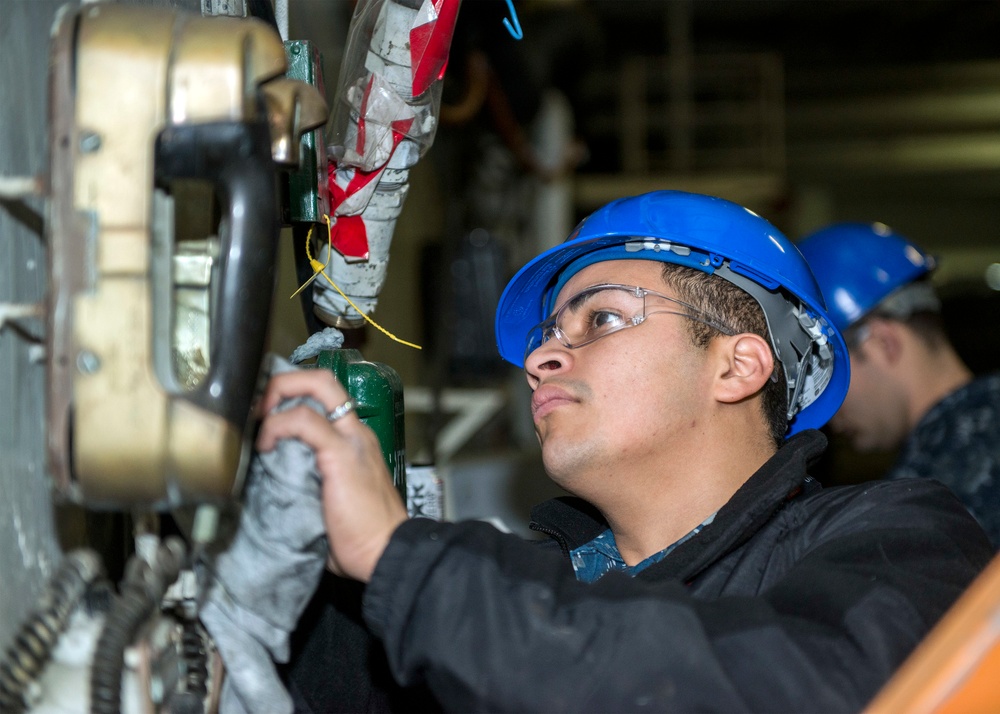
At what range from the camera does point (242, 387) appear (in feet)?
3.20

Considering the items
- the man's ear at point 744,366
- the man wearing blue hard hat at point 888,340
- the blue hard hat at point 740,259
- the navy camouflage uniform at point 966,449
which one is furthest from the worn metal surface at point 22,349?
the man wearing blue hard hat at point 888,340

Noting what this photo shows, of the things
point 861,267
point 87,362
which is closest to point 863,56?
point 861,267

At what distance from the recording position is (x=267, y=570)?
3.67 feet

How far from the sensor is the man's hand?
43.4 inches

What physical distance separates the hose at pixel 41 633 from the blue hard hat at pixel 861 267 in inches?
111

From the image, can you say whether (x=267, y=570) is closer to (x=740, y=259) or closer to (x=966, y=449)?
(x=740, y=259)

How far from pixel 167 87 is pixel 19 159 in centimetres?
23

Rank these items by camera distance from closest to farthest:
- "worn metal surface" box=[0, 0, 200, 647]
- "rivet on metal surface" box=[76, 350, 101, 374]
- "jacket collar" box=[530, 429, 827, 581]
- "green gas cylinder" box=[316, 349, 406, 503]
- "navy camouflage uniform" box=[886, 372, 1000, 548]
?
"rivet on metal surface" box=[76, 350, 101, 374]
"worn metal surface" box=[0, 0, 200, 647]
"jacket collar" box=[530, 429, 827, 581]
"green gas cylinder" box=[316, 349, 406, 503]
"navy camouflage uniform" box=[886, 372, 1000, 548]

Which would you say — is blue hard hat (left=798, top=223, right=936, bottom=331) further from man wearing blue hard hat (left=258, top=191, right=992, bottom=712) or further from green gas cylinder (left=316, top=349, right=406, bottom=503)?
green gas cylinder (left=316, top=349, right=406, bottom=503)

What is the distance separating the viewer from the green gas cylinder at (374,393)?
1542 millimetres

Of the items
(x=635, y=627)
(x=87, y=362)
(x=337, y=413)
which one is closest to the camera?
(x=87, y=362)

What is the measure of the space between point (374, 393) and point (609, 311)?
45 cm

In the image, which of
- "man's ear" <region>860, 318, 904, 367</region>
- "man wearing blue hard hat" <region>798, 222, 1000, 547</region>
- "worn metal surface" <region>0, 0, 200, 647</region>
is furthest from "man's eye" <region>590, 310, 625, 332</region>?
"man's ear" <region>860, 318, 904, 367</region>

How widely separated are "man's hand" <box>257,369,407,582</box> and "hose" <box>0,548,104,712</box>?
0.23 metres
